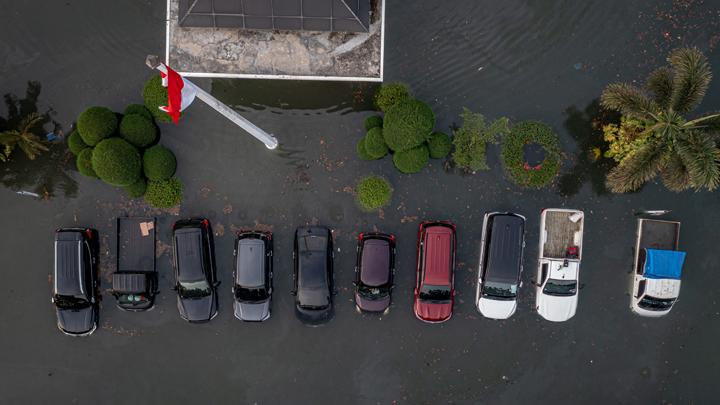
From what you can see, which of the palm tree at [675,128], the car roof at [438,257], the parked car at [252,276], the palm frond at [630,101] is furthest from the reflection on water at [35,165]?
the palm tree at [675,128]

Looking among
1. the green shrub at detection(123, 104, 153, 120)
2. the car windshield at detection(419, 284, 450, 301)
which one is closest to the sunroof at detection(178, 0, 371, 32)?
the green shrub at detection(123, 104, 153, 120)

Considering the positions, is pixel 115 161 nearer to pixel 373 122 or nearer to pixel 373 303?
pixel 373 122

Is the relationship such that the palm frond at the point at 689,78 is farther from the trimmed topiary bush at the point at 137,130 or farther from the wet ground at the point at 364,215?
the trimmed topiary bush at the point at 137,130

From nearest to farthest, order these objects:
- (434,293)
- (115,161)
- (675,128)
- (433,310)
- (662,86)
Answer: (675,128)
(662,86)
(115,161)
(434,293)
(433,310)

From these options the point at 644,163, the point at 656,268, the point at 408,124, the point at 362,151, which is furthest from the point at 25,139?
the point at 656,268

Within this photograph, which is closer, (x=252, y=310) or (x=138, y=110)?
(x=138, y=110)

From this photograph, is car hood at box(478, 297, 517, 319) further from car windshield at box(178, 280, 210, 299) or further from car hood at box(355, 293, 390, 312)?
car windshield at box(178, 280, 210, 299)

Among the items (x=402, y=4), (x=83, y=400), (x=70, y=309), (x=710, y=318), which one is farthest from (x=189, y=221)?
(x=710, y=318)
